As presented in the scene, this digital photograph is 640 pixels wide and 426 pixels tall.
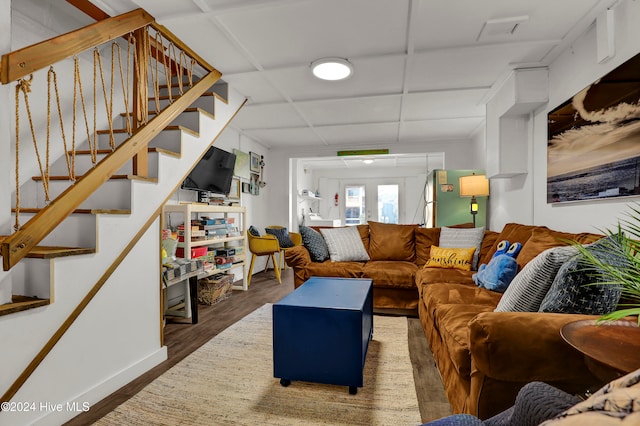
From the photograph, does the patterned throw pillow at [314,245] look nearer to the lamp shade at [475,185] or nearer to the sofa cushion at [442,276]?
the sofa cushion at [442,276]

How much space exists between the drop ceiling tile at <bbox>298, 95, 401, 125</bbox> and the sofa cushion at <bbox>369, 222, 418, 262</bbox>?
1.47 meters

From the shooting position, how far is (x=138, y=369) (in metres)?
2.05

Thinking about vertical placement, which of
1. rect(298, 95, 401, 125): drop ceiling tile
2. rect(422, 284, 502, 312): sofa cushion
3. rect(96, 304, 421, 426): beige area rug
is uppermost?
rect(298, 95, 401, 125): drop ceiling tile

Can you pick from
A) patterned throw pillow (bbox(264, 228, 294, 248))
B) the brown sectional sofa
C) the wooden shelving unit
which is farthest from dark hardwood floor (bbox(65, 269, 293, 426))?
the brown sectional sofa

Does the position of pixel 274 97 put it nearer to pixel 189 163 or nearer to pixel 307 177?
pixel 189 163

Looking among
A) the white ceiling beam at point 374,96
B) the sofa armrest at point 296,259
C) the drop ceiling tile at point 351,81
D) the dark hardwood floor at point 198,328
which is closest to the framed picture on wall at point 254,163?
the white ceiling beam at point 374,96

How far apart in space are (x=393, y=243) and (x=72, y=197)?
310 cm

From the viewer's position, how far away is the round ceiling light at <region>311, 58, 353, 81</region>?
2785 mm

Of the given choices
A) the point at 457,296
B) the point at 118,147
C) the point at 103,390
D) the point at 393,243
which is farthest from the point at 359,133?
the point at 103,390

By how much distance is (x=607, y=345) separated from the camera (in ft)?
3.22

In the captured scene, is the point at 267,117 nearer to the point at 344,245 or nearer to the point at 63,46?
the point at 344,245

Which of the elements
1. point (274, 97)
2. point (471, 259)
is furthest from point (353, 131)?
point (471, 259)

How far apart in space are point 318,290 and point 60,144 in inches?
87.8

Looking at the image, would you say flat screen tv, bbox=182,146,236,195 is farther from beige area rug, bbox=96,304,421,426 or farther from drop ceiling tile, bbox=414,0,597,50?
drop ceiling tile, bbox=414,0,597,50
